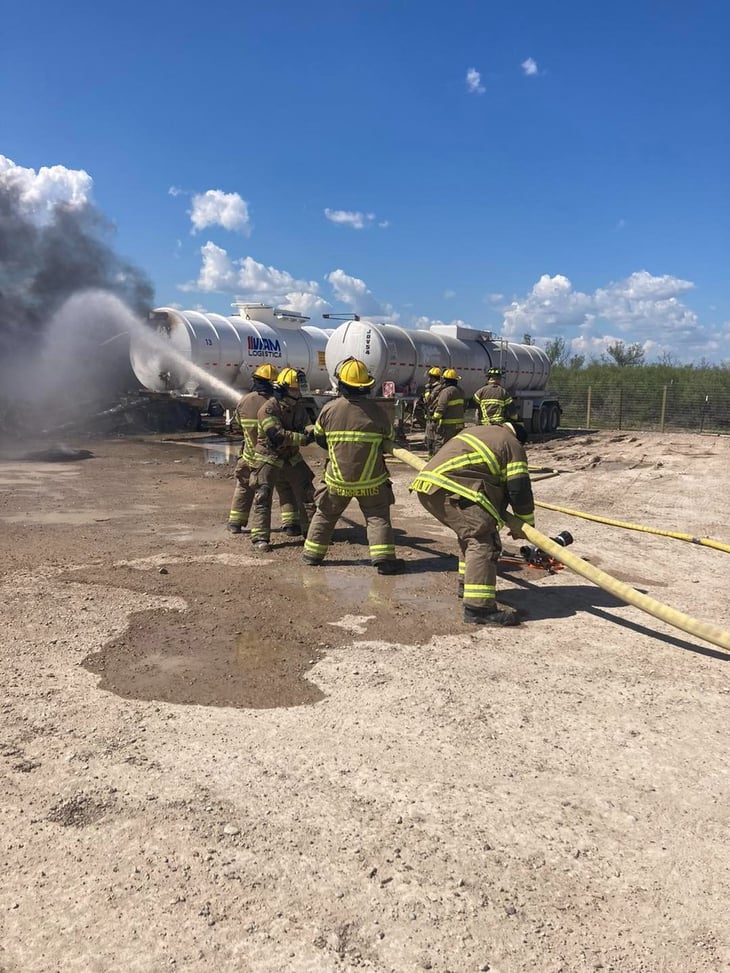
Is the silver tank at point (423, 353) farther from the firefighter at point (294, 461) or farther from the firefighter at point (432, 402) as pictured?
the firefighter at point (294, 461)

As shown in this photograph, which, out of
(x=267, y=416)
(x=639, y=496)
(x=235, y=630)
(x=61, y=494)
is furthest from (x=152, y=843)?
(x=639, y=496)

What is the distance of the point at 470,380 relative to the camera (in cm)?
1995

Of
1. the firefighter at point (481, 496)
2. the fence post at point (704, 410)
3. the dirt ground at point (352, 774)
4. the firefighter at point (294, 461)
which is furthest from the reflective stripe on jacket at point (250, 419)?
the fence post at point (704, 410)

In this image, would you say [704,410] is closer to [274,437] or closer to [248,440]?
[248,440]

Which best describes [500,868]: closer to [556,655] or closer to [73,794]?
[73,794]

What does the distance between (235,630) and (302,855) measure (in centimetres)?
236

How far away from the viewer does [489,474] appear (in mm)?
5195

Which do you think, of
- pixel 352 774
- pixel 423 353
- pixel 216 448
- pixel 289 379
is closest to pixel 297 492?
pixel 289 379

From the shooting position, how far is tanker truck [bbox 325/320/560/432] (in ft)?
56.0

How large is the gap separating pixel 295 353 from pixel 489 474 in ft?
53.2

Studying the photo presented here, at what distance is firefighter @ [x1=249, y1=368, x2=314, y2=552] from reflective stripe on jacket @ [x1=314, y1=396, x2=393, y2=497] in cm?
63

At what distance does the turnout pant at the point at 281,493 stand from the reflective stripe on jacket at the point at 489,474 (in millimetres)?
2222

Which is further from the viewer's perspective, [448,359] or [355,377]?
[448,359]

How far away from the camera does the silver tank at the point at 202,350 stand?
1844cm
